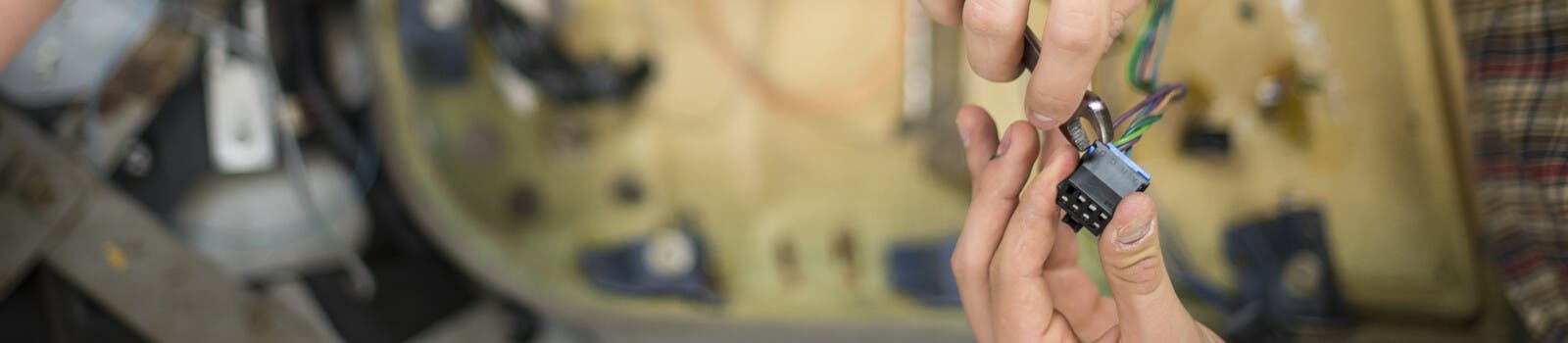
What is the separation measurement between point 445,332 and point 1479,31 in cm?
106

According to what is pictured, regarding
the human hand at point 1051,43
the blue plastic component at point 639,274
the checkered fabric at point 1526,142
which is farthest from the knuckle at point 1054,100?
the blue plastic component at point 639,274

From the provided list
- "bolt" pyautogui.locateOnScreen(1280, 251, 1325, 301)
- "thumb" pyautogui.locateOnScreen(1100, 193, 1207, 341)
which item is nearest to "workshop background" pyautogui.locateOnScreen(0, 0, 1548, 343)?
"bolt" pyautogui.locateOnScreen(1280, 251, 1325, 301)

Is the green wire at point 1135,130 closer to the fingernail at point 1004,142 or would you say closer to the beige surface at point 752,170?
the fingernail at point 1004,142

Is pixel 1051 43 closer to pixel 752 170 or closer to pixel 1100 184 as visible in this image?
pixel 1100 184

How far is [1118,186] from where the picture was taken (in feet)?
1.60

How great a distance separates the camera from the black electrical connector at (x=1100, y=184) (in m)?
0.49

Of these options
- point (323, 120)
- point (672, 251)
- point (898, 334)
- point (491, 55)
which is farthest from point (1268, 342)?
point (323, 120)

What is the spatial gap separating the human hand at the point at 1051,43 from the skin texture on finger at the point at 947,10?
0.02 m

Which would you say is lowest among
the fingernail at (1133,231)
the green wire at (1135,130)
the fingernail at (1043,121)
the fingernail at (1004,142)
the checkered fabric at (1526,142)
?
the checkered fabric at (1526,142)

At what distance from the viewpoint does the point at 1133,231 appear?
1.58 feet

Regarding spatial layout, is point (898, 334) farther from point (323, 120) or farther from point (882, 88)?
point (323, 120)

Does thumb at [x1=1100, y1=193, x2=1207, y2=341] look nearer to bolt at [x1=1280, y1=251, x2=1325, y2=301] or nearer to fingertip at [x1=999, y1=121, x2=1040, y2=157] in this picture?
fingertip at [x1=999, y1=121, x2=1040, y2=157]

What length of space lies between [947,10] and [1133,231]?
0.43ft

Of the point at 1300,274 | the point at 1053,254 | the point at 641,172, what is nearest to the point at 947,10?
the point at 1053,254
